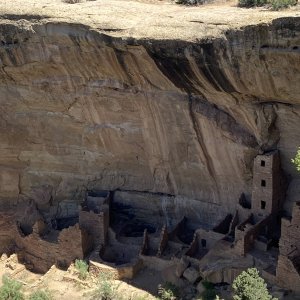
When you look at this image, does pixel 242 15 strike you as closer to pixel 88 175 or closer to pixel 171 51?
pixel 171 51

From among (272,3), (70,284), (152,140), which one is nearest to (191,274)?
(70,284)

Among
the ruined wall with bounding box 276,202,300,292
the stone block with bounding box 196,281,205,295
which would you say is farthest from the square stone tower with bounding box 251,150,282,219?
the stone block with bounding box 196,281,205,295

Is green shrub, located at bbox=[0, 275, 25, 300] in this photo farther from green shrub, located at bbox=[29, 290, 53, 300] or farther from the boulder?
the boulder

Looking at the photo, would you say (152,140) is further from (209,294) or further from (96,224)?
(209,294)

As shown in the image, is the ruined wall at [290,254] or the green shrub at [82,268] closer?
the ruined wall at [290,254]

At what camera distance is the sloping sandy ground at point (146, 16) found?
38.4 ft

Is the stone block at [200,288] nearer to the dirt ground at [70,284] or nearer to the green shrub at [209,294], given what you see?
the green shrub at [209,294]

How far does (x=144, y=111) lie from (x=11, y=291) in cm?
536

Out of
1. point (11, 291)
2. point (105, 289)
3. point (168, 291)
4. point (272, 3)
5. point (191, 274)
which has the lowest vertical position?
point (11, 291)

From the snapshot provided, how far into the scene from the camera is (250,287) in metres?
11.5

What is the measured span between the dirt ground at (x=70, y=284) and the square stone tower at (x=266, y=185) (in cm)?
296

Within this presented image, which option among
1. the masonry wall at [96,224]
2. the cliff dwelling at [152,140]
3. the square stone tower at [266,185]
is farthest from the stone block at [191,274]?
the masonry wall at [96,224]

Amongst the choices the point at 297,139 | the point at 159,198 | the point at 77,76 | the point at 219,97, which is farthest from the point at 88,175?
the point at 297,139

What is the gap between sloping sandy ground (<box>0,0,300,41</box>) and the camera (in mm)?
11719
